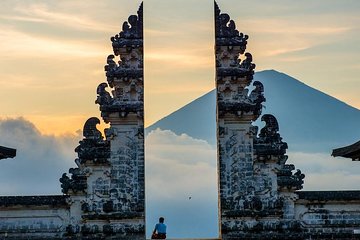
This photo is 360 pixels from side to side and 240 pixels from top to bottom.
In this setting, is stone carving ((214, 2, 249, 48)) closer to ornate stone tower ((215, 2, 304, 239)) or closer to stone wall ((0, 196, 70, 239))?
ornate stone tower ((215, 2, 304, 239))

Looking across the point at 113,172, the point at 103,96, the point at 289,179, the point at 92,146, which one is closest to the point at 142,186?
the point at 113,172

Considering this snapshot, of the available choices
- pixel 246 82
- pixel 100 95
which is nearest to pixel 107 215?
pixel 100 95

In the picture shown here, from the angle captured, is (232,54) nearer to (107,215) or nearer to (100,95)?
(100,95)

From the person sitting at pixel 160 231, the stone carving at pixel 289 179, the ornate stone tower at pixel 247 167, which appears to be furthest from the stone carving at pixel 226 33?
the person sitting at pixel 160 231

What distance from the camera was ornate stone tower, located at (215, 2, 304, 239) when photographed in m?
28.3

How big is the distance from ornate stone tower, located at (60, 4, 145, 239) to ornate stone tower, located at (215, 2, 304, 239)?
221 cm

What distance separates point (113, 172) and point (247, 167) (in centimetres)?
360

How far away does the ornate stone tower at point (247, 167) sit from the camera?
92.8 ft

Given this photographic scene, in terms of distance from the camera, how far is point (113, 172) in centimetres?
2836

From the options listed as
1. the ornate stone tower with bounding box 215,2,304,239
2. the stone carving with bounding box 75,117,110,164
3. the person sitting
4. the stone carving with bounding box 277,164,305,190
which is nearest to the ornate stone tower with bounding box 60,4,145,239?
the stone carving with bounding box 75,117,110,164

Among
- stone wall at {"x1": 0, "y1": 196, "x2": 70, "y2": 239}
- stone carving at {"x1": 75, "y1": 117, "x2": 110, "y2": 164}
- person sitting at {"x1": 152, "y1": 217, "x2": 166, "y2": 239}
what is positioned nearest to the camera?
stone wall at {"x1": 0, "y1": 196, "x2": 70, "y2": 239}

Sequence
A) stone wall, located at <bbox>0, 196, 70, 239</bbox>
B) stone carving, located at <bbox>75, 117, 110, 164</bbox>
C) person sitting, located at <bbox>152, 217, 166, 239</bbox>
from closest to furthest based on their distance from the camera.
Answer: stone wall, located at <bbox>0, 196, 70, 239</bbox>, stone carving, located at <bbox>75, 117, 110, 164</bbox>, person sitting, located at <bbox>152, 217, 166, 239</bbox>

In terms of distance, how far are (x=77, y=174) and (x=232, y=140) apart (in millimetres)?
4255

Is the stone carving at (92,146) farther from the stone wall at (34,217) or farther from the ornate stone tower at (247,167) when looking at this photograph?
the ornate stone tower at (247,167)
